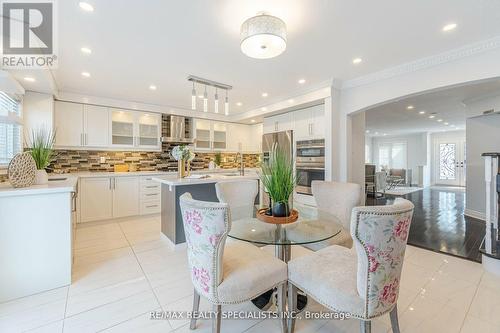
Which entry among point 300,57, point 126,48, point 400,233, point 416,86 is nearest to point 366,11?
point 300,57

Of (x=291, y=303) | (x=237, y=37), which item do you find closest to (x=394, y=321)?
(x=291, y=303)

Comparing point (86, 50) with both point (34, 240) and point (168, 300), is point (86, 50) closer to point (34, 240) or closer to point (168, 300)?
point (34, 240)

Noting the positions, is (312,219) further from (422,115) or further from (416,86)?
(422,115)

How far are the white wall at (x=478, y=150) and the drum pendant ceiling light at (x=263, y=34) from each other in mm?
5336

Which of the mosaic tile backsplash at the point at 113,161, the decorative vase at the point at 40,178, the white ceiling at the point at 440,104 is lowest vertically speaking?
the decorative vase at the point at 40,178

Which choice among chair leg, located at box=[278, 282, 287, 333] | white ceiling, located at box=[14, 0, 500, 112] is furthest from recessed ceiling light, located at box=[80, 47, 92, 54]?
chair leg, located at box=[278, 282, 287, 333]

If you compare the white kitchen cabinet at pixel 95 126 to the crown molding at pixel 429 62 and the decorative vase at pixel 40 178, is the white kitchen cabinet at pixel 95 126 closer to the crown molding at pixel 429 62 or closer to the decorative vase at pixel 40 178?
the decorative vase at pixel 40 178

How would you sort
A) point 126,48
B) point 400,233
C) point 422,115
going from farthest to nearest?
point 422,115
point 126,48
point 400,233

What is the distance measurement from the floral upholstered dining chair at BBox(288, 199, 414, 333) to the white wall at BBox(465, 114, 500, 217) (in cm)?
498

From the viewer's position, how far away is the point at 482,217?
441cm

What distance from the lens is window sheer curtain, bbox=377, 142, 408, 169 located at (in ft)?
36.7

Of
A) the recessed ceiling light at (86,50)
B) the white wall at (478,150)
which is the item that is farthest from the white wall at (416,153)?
the recessed ceiling light at (86,50)

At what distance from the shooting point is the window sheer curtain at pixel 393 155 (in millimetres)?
11190

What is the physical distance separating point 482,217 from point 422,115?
3.31 m
